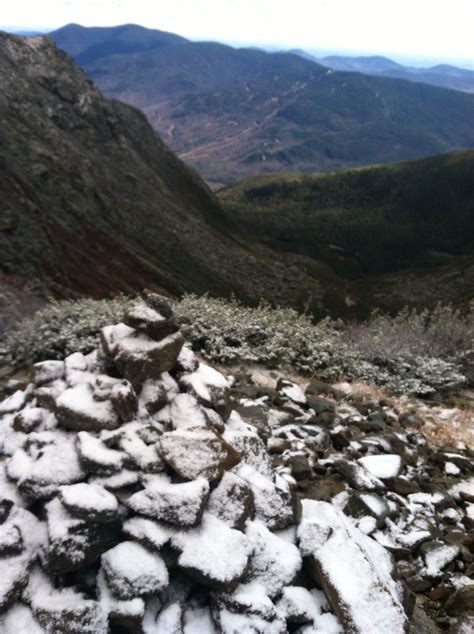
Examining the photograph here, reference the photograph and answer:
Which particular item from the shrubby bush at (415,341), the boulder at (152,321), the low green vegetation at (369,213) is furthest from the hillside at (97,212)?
the low green vegetation at (369,213)

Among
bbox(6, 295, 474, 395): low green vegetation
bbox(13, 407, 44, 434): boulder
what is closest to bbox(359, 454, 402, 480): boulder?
bbox(13, 407, 44, 434): boulder

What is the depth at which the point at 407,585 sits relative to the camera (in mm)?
4398

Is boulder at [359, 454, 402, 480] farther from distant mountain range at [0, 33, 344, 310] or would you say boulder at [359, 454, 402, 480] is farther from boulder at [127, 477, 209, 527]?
distant mountain range at [0, 33, 344, 310]

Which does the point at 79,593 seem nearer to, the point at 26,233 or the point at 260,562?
the point at 260,562

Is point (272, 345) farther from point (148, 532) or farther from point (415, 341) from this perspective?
point (148, 532)

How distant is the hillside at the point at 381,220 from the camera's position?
9319cm

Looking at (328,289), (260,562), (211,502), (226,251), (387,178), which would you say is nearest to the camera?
(260,562)

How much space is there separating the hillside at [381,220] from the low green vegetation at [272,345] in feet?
213

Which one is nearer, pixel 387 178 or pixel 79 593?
pixel 79 593

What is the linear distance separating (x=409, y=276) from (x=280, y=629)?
94.6m

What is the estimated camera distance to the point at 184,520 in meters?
3.77

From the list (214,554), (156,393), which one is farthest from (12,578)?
(156,393)

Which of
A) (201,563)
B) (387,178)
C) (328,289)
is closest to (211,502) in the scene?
(201,563)

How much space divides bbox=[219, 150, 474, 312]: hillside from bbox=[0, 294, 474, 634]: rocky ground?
73.4 meters
